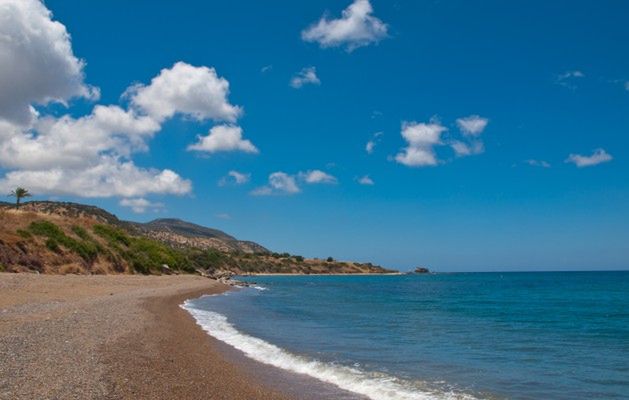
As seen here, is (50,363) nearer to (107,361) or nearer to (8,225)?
(107,361)

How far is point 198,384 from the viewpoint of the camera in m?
12.2

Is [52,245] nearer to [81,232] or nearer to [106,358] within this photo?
[81,232]

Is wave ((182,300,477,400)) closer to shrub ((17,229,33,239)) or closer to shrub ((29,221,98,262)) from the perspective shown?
shrub ((17,229,33,239))

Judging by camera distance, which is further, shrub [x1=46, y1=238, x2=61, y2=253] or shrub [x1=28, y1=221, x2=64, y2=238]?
shrub [x1=28, y1=221, x2=64, y2=238]

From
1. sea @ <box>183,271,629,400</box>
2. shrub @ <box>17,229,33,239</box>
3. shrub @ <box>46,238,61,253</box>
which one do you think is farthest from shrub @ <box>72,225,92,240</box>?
sea @ <box>183,271,629,400</box>

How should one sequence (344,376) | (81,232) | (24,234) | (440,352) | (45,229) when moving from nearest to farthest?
(344,376) < (440,352) < (24,234) < (45,229) < (81,232)

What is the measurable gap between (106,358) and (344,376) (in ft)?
21.9

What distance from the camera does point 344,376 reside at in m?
15.0

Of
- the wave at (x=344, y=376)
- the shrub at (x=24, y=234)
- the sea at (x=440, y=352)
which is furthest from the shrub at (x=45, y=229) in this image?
the wave at (x=344, y=376)

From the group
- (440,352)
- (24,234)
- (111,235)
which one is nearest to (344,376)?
(440,352)

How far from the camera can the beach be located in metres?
10.4

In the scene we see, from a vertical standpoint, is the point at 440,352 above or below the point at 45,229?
below

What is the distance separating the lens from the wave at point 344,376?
13.1m

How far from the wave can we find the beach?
1.49 metres
